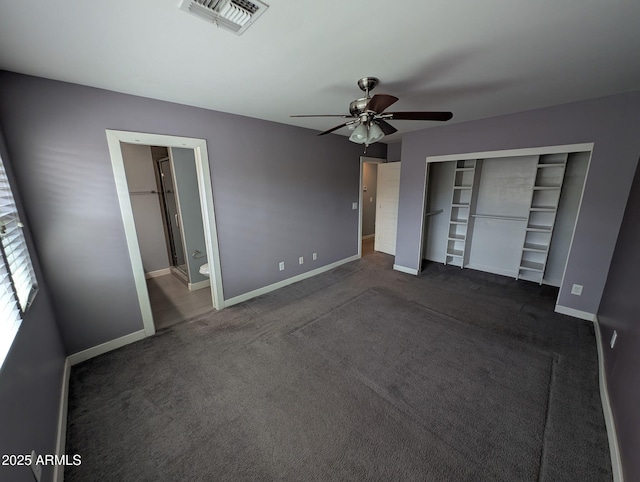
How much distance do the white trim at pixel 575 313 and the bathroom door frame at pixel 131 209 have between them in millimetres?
4164

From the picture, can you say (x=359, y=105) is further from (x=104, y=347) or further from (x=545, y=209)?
(x=545, y=209)

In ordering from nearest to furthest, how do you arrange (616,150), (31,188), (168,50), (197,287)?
(168,50)
(31,188)
(616,150)
(197,287)

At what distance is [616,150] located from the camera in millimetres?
2471

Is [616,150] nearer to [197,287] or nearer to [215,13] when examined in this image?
[215,13]

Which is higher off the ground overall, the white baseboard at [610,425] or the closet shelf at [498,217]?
the closet shelf at [498,217]

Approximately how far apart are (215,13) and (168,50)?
0.54 metres

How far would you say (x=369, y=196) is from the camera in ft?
21.2

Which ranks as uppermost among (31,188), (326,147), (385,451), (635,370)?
(326,147)

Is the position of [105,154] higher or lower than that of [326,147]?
lower

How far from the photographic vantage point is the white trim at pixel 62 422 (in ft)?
4.44

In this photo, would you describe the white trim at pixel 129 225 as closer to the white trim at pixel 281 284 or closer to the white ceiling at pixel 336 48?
the white ceiling at pixel 336 48

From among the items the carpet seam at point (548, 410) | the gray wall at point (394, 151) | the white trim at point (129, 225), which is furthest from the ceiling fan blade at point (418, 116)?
the gray wall at point (394, 151)

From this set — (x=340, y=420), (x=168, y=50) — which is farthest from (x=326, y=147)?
(x=340, y=420)

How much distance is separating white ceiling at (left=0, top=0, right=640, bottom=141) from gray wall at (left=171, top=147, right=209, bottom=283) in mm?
1261
